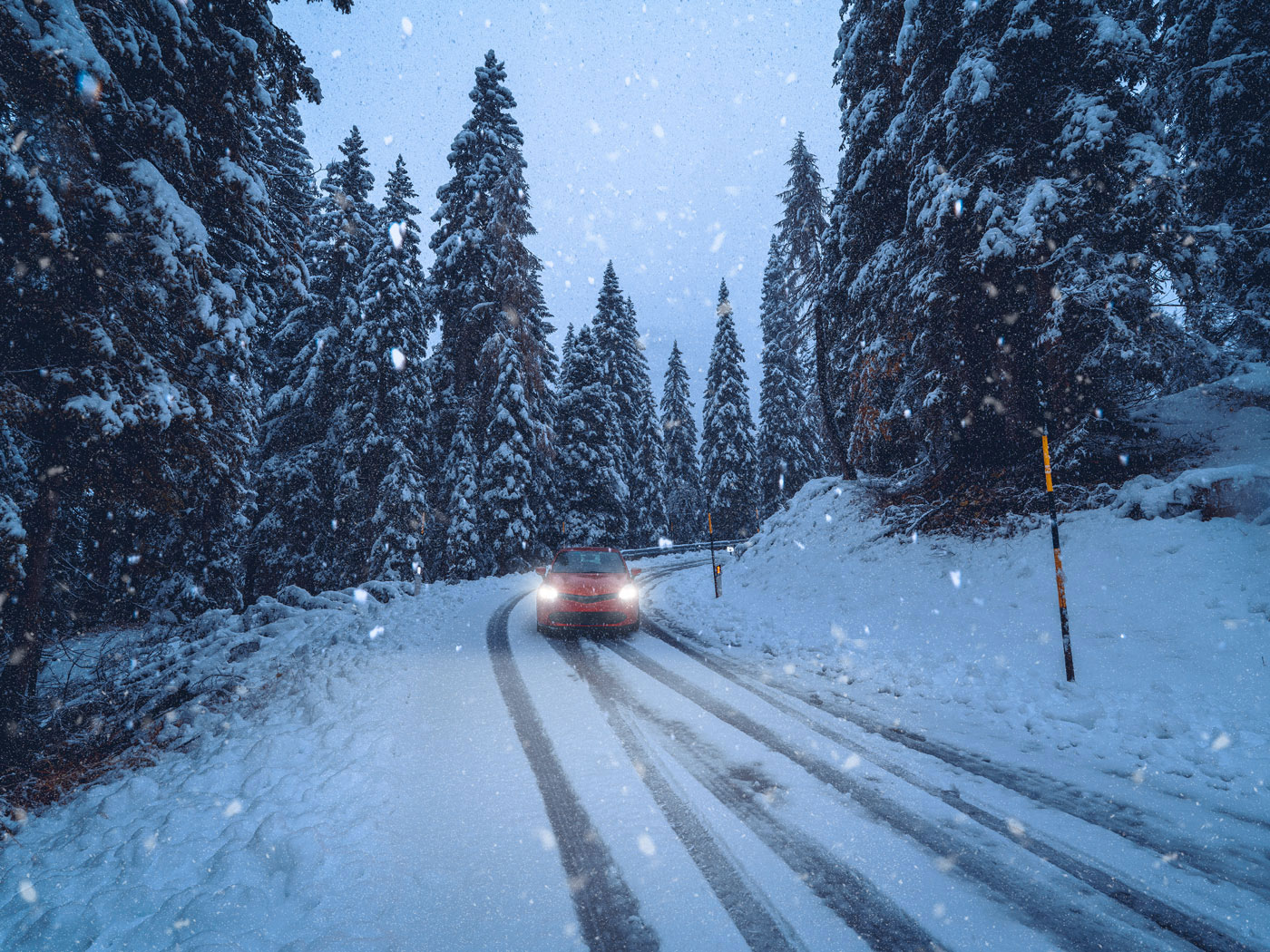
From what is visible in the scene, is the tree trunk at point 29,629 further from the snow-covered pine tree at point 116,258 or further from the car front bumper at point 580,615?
the car front bumper at point 580,615

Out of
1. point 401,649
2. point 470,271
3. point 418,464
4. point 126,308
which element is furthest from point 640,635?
point 470,271

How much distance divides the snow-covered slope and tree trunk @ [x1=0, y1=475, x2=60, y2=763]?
791cm

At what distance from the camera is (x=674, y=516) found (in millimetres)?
46125

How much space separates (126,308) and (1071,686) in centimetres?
1031

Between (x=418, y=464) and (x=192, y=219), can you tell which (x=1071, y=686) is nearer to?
(x=192, y=219)

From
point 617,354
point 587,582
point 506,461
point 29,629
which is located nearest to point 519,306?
point 506,461

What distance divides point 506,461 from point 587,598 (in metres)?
12.1

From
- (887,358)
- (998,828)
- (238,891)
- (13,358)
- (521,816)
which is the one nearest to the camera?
(238,891)

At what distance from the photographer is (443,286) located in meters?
21.6

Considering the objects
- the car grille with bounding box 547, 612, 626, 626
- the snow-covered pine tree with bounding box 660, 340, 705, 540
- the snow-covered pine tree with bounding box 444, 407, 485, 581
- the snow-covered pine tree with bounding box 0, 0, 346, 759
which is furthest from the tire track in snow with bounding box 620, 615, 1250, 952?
the snow-covered pine tree with bounding box 660, 340, 705, 540

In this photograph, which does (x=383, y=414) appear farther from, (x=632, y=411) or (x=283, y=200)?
(x=632, y=411)

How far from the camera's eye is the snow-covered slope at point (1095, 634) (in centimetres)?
457

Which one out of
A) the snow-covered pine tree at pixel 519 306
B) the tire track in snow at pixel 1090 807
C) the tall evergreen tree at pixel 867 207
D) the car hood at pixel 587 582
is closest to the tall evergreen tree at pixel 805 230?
the tall evergreen tree at pixel 867 207

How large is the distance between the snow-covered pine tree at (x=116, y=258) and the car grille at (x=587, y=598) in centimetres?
Result: 535
